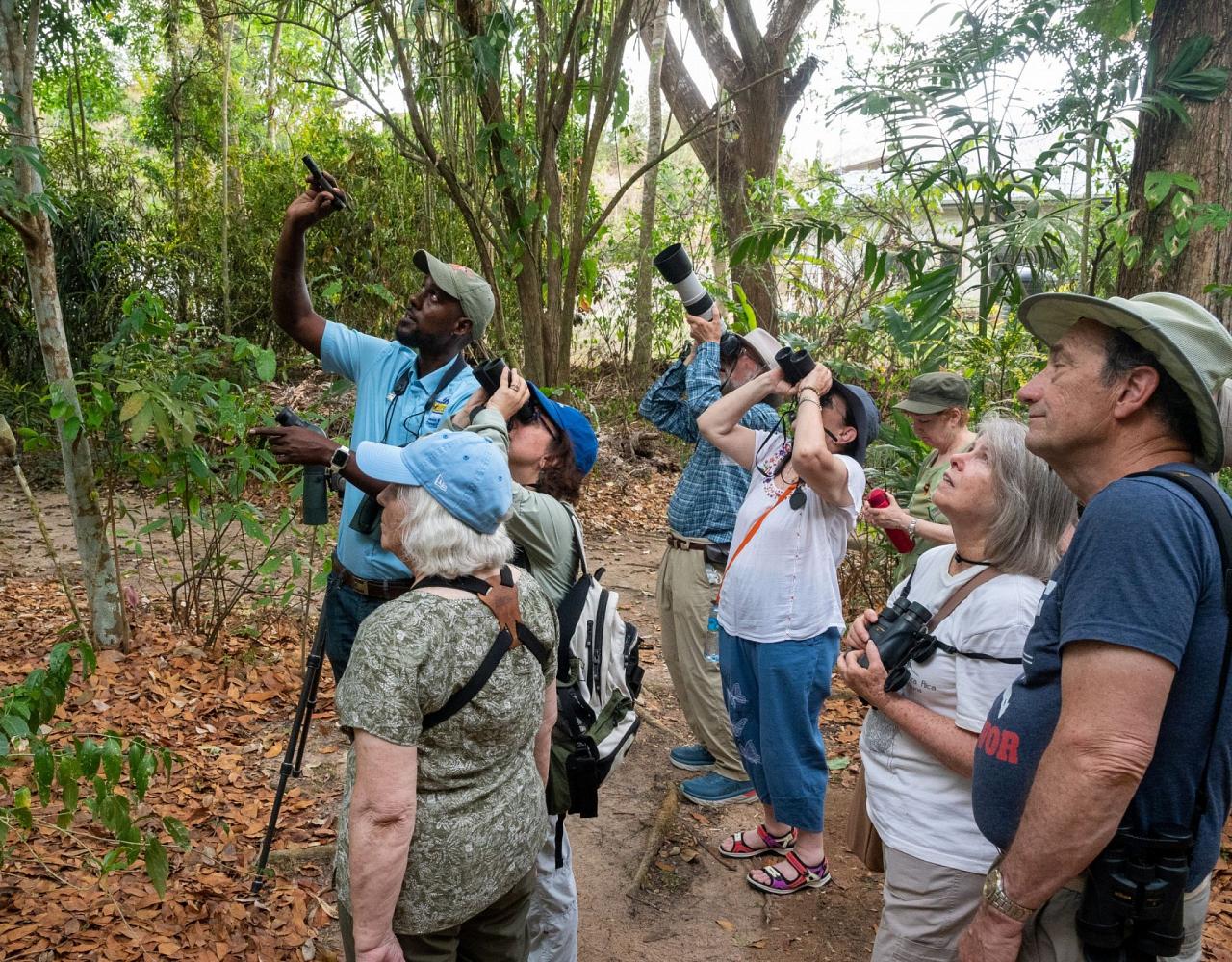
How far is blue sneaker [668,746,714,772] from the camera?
4199 millimetres

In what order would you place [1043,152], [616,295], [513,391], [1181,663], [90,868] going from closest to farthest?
[1181,663] < [513,391] < [90,868] < [1043,152] < [616,295]

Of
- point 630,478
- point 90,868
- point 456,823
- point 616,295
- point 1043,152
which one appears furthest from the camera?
point 616,295

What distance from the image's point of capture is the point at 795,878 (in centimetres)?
329

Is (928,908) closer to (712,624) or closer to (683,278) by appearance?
(712,624)

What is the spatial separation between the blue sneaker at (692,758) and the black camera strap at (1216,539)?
2957 mm

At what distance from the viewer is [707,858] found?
3.55m

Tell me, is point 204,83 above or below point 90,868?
above

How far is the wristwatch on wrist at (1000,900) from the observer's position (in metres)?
1.47

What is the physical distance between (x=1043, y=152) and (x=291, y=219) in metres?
3.68

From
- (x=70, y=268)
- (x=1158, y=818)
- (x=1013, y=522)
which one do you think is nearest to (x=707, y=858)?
(x=1013, y=522)

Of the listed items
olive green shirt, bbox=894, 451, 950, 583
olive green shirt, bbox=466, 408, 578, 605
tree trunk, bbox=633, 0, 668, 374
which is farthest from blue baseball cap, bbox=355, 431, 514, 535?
tree trunk, bbox=633, 0, 668, 374

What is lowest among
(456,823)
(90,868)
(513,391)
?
(90,868)

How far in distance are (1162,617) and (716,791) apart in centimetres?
292

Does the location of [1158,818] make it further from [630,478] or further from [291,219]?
[630,478]
